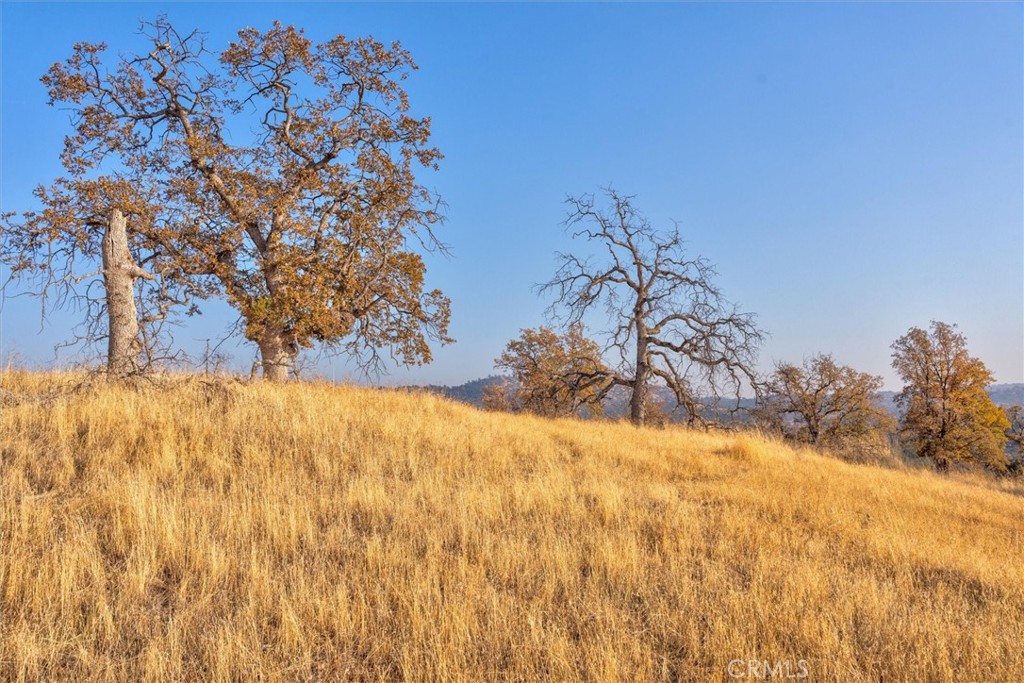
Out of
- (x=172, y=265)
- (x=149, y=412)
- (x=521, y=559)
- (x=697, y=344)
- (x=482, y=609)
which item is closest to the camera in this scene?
(x=482, y=609)

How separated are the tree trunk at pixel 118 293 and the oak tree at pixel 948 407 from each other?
39.5 m

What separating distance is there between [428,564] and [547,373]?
26.2 meters

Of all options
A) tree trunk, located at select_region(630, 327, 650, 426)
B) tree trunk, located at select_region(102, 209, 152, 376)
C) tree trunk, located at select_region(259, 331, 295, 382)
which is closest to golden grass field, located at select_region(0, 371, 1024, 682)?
tree trunk, located at select_region(102, 209, 152, 376)

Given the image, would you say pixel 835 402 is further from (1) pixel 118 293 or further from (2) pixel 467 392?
(2) pixel 467 392

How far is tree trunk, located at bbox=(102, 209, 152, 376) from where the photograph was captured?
35.0 ft

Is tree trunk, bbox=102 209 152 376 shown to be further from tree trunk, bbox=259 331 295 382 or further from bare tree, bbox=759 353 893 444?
bare tree, bbox=759 353 893 444

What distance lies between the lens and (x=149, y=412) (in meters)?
7.89

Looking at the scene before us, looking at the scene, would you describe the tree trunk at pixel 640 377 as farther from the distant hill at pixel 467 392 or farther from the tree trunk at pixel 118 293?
the tree trunk at pixel 118 293

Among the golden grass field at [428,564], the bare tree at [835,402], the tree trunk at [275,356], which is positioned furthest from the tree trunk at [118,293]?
the bare tree at [835,402]

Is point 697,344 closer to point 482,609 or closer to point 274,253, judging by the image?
point 274,253

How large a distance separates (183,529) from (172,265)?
387 inches

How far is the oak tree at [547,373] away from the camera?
20966mm

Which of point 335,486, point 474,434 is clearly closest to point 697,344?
point 474,434

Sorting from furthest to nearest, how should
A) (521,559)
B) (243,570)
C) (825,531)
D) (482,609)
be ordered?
(825,531), (521,559), (243,570), (482,609)
